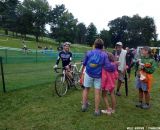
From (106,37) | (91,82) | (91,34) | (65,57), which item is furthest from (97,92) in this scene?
(91,34)

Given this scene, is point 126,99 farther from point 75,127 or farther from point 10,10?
point 10,10

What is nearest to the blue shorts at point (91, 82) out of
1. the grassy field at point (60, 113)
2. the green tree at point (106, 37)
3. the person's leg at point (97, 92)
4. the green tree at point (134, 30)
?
the person's leg at point (97, 92)

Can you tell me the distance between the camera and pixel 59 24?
83500 mm

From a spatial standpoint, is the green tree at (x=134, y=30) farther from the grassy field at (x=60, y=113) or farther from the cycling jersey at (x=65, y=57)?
the grassy field at (x=60, y=113)

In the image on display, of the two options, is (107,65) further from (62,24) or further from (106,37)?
(106,37)

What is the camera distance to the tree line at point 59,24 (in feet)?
257

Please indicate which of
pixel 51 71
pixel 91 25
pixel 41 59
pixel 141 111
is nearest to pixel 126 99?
pixel 141 111

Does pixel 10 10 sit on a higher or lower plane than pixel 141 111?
higher

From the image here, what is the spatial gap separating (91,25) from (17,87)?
285 feet

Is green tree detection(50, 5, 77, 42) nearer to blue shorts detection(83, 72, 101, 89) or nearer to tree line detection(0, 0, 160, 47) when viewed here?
tree line detection(0, 0, 160, 47)

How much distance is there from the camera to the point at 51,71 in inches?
631

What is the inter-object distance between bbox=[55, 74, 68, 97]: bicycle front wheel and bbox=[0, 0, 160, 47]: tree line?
67464mm

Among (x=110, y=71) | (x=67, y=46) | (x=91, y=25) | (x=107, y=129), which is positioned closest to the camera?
(x=107, y=129)

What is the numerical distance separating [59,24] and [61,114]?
77186 millimetres
